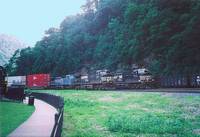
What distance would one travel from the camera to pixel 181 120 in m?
17.2

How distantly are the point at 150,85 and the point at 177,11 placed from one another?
56.3ft

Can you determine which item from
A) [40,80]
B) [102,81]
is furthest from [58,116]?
[40,80]

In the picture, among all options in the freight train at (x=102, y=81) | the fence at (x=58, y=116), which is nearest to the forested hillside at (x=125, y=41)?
the freight train at (x=102, y=81)

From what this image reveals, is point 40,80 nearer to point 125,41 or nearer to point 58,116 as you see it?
point 125,41

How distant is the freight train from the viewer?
57.2m

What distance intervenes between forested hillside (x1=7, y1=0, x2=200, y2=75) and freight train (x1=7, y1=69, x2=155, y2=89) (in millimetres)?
3467

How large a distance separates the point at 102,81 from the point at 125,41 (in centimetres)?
1576

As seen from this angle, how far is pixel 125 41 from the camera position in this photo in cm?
7675

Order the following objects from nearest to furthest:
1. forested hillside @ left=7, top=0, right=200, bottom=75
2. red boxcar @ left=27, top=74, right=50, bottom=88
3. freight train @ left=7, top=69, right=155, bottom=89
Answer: forested hillside @ left=7, top=0, right=200, bottom=75, freight train @ left=7, top=69, right=155, bottom=89, red boxcar @ left=27, top=74, right=50, bottom=88

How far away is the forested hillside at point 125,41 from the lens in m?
55.8

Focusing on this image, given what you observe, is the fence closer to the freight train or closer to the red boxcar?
the freight train

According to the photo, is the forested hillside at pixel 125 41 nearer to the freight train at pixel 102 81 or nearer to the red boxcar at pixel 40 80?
the freight train at pixel 102 81

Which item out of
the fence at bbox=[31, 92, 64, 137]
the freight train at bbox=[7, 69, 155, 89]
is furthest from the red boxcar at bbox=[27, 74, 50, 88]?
the fence at bbox=[31, 92, 64, 137]

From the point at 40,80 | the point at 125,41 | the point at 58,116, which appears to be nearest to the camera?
the point at 58,116
